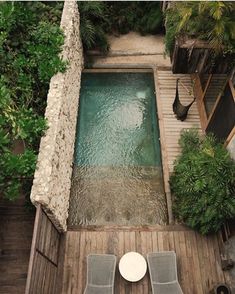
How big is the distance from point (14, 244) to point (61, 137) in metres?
2.88

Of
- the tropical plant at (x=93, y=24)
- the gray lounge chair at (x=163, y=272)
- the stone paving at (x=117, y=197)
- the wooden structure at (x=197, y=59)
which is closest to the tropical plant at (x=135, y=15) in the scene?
the tropical plant at (x=93, y=24)

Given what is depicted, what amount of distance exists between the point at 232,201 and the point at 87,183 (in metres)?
4.15

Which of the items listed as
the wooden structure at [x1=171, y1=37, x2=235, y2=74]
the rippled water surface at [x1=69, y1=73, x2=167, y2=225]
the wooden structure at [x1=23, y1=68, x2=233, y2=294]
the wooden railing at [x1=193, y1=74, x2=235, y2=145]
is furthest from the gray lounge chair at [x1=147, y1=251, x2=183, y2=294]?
the wooden structure at [x1=171, y1=37, x2=235, y2=74]

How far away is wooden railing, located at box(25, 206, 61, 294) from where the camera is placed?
545 centimetres

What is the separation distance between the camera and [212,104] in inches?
361

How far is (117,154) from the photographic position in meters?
9.76

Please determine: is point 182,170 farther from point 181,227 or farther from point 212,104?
point 212,104

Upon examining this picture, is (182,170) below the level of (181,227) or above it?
above

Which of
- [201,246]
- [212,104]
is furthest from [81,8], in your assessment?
[201,246]

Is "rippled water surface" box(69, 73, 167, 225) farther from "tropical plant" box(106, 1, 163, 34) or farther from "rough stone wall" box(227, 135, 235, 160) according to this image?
"rough stone wall" box(227, 135, 235, 160)

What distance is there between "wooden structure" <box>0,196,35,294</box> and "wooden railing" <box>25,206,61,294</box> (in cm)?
69

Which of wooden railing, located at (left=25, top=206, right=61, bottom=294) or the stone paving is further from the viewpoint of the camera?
the stone paving

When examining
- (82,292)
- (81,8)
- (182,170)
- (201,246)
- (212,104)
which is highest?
(81,8)

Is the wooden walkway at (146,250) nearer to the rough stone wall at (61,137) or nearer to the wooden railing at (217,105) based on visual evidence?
the rough stone wall at (61,137)
